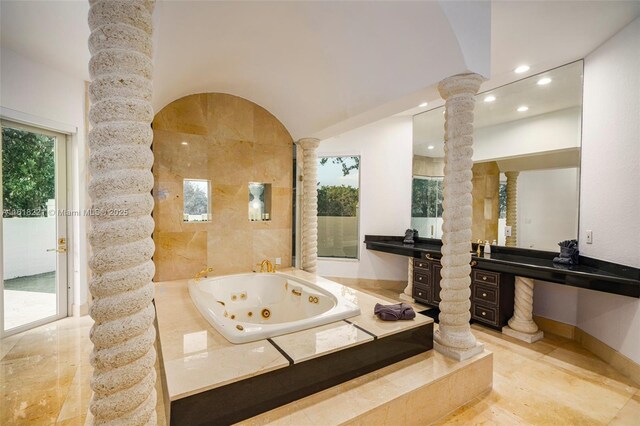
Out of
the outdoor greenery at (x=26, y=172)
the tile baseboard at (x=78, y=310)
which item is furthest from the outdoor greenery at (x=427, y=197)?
the outdoor greenery at (x=26, y=172)

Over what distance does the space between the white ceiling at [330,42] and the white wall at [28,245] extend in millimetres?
1661

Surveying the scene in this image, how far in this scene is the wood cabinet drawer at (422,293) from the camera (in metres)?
4.06

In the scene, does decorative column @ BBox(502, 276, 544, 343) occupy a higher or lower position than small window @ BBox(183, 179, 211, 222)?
lower

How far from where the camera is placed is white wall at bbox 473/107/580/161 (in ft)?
10.4

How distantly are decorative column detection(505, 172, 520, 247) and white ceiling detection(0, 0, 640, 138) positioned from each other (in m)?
1.19

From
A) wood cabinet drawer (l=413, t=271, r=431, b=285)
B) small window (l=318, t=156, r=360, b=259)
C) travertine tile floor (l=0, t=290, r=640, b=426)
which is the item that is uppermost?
small window (l=318, t=156, r=360, b=259)

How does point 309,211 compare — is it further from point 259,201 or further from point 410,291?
point 410,291

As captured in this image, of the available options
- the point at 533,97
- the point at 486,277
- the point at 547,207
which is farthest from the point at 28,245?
the point at 533,97

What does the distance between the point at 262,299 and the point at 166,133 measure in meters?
2.22

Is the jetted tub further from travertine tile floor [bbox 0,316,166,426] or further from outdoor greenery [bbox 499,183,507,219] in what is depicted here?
outdoor greenery [bbox 499,183,507,219]


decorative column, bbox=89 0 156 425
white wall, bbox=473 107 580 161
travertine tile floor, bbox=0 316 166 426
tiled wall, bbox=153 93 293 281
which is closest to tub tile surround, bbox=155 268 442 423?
travertine tile floor, bbox=0 316 166 426

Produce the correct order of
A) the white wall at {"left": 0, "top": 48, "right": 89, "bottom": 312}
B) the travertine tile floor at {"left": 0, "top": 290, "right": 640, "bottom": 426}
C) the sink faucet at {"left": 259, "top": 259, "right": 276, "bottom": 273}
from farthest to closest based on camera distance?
the sink faucet at {"left": 259, "top": 259, "right": 276, "bottom": 273} < the white wall at {"left": 0, "top": 48, "right": 89, "bottom": 312} < the travertine tile floor at {"left": 0, "top": 290, "right": 640, "bottom": 426}

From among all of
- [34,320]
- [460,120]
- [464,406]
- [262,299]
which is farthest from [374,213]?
[34,320]

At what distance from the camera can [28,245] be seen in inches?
124
